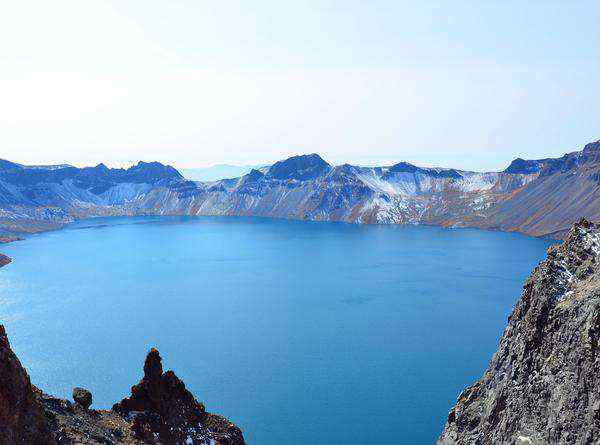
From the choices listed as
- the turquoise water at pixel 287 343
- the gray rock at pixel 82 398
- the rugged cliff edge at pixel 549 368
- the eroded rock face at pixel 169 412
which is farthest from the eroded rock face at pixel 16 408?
the rugged cliff edge at pixel 549 368

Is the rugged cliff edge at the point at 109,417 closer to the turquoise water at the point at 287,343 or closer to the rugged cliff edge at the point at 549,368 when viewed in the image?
the turquoise water at the point at 287,343

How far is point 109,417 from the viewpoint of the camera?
45312 mm

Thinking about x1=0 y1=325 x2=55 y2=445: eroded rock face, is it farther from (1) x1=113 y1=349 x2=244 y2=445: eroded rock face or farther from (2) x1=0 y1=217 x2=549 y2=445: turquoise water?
(2) x1=0 y1=217 x2=549 y2=445: turquoise water

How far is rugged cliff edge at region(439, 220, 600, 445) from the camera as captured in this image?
50031mm

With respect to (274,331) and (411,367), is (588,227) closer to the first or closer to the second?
(411,367)

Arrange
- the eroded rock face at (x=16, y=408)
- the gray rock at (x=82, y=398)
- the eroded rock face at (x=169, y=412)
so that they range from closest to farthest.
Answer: the eroded rock face at (x=16, y=408), the gray rock at (x=82, y=398), the eroded rock face at (x=169, y=412)

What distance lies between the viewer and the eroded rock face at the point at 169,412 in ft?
151

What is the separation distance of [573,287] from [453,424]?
22.4 metres

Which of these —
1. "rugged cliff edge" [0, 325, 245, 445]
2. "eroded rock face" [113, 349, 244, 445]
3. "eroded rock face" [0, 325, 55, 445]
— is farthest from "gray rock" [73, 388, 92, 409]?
"eroded rock face" [0, 325, 55, 445]

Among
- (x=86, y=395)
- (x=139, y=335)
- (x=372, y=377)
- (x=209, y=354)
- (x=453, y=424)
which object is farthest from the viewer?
(x=139, y=335)

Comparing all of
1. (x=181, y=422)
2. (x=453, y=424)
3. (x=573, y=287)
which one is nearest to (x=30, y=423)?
(x=181, y=422)

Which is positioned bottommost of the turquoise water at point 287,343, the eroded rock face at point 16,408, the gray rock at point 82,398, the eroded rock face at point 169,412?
the turquoise water at point 287,343

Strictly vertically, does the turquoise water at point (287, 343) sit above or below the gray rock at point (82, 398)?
below

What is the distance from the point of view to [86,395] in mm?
45656
